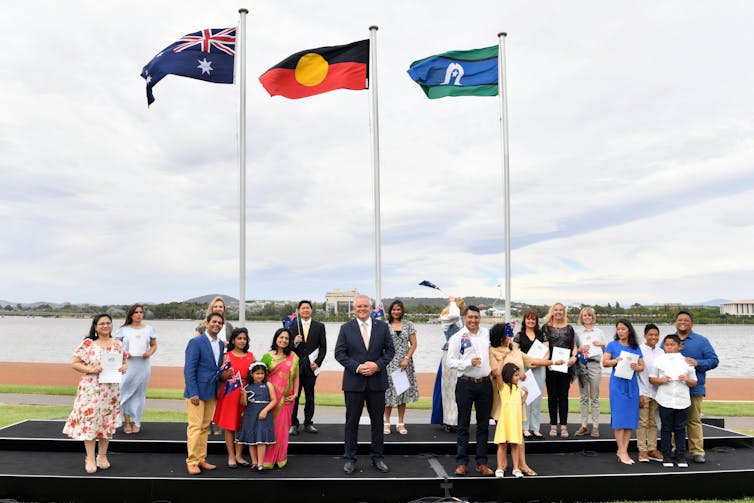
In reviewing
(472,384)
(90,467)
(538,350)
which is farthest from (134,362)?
(538,350)

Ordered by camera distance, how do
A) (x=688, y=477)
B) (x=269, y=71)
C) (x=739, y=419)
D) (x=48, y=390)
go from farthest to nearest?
(x=48, y=390) → (x=739, y=419) → (x=269, y=71) → (x=688, y=477)

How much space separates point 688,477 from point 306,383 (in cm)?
472

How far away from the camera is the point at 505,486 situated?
5652 millimetres

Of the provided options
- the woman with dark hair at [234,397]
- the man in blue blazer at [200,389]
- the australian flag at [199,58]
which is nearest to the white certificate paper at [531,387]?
the woman with dark hair at [234,397]

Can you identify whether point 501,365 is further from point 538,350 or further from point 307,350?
point 307,350

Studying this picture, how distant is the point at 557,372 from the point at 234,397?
426 cm

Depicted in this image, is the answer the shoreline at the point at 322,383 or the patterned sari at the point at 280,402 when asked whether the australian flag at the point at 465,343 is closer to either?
the patterned sari at the point at 280,402

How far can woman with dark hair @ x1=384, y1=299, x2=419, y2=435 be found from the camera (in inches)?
285

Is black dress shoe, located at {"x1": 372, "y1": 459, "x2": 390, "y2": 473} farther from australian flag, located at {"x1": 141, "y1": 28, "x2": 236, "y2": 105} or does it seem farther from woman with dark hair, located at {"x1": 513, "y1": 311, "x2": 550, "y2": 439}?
australian flag, located at {"x1": 141, "y1": 28, "x2": 236, "y2": 105}

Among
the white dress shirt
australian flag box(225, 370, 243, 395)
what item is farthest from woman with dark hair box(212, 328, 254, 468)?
the white dress shirt

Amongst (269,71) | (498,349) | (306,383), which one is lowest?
(306,383)

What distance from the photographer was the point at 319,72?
892cm

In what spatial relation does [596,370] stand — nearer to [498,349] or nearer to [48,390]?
[498,349]

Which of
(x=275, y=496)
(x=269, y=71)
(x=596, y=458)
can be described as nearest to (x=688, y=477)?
(x=596, y=458)
